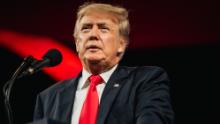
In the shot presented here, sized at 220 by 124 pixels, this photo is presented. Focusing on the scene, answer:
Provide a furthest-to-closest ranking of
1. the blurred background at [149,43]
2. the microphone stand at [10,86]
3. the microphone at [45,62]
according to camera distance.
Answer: the blurred background at [149,43]
the microphone at [45,62]
the microphone stand at [10,86]

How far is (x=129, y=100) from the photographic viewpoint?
219 cm

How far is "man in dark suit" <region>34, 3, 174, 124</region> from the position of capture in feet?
7.02

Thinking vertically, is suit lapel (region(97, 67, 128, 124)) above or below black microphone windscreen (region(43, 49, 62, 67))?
below

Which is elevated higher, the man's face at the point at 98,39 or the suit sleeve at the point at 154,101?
the man's face at the point at 98,39

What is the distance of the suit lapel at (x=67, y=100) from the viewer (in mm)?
2312

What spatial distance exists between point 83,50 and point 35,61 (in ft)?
1.78

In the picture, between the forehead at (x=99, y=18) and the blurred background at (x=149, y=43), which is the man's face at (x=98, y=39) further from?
the blurred background at (x=149, y=43)

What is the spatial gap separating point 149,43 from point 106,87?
1.17 meters

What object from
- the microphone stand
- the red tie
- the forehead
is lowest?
the red tie

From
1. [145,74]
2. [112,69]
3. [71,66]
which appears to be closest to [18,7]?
[71,66]

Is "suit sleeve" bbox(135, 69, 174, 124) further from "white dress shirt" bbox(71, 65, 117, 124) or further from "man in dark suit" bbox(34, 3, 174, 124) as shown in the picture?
"white dress shirt" bbox(71, 65, 117, 124)

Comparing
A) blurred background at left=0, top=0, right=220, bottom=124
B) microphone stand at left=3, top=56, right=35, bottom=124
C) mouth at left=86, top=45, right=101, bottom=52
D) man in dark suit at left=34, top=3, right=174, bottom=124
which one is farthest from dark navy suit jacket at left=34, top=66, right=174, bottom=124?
blurred background at left=0, top=0, right=220, bottom=124

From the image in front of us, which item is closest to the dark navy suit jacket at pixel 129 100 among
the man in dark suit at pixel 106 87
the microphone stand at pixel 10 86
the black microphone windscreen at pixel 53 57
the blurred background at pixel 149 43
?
the man in dark suit at pixel 106 87

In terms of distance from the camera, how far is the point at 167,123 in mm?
2043
